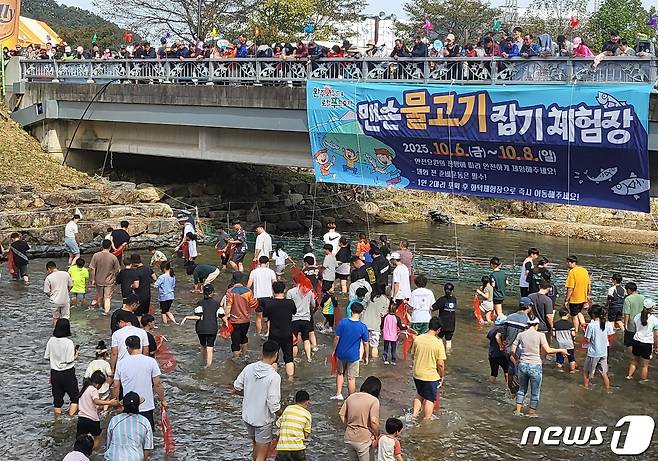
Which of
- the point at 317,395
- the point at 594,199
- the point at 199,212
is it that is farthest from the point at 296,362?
the point at 199,212

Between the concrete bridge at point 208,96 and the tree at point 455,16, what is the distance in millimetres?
32843

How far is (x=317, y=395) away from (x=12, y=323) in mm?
7243

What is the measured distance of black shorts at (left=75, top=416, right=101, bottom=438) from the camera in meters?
10.4

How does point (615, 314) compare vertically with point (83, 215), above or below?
below

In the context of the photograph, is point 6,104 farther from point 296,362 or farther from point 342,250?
point 296,362

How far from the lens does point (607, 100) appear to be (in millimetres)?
16766

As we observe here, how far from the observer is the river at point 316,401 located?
1124 centimetres

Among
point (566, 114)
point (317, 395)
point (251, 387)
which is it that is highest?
point (566, 114)

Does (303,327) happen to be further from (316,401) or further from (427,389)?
(427,389)

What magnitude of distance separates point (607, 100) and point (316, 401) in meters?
8.73

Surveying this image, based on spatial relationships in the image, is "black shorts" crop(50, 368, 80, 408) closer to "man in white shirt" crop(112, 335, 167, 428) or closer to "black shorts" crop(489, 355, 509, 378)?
"man in white shirt" crop(112, 335, 167, 428)

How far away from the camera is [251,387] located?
9711 mm

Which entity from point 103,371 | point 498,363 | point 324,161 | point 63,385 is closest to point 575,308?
point 498,363

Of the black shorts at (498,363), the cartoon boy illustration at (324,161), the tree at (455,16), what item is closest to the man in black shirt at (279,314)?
the black shorts at (498,363)
